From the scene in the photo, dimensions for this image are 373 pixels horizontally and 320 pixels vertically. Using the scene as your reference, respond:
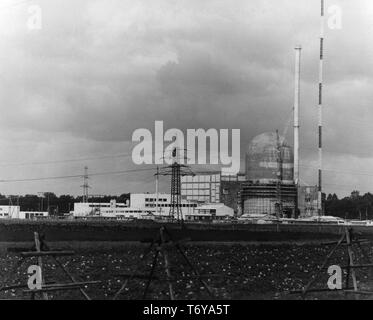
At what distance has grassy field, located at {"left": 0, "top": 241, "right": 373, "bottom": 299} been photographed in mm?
16812

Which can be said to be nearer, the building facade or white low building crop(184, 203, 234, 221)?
white low building crop(184, 203, 234, 221)

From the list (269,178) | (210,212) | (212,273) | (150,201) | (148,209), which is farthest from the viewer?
(150,201)

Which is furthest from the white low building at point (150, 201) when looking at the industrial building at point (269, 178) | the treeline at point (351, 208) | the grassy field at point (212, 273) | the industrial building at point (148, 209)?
the grassy field at point (212, 273)

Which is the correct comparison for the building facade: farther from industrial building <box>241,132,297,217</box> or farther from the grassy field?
the grassy field

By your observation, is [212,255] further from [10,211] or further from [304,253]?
[10,211]

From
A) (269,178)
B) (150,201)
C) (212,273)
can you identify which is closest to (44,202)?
(150,201)

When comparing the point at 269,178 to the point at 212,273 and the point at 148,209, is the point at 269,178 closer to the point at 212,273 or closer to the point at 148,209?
the point at 148,209

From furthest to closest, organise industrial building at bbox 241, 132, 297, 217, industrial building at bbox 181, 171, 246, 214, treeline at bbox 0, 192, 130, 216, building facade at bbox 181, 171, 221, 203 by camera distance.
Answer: treeline at bbox 0, 192, 130, 216
building facade at bbox 181, 171, 221, 203
industrial building at bbox 181, 171, 246, 214
industrial building at bbox 241, 132, 297, 217

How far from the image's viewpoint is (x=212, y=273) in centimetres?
2006

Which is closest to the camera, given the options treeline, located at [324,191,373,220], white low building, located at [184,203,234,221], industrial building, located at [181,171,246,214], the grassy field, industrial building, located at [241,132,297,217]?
the grassy field

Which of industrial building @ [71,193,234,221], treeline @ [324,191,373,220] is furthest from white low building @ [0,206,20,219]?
treeline @ [324,191,373,220]

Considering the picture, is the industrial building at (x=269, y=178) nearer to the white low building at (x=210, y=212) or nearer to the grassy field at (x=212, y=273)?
the white low building at (x=210, y=212)

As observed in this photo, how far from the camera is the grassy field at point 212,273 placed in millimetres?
16812

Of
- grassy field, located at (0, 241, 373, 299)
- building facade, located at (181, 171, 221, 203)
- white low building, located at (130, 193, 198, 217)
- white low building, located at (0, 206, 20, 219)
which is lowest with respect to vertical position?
grassy field, located at (0, 241, 373, 299)
